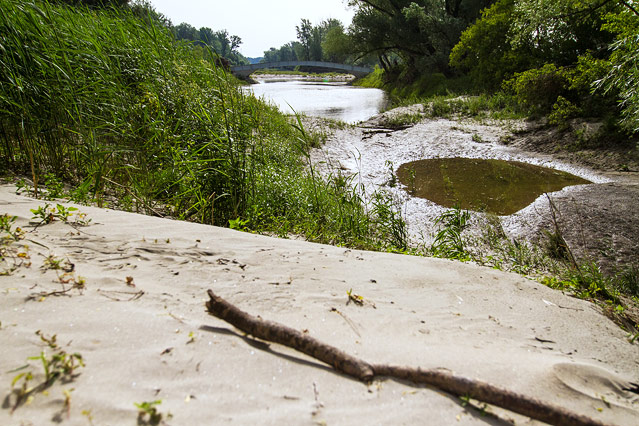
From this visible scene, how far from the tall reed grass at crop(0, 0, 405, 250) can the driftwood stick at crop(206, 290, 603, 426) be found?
2.12m

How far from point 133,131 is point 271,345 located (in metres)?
3.72

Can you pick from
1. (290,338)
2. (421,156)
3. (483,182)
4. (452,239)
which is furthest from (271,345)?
(421,156)

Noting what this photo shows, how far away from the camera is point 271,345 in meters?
1.59

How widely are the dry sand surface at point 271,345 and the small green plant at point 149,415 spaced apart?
3 cm

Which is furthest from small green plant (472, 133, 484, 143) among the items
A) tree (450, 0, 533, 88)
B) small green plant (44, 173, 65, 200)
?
small green plant (44, 173, 65, 200)

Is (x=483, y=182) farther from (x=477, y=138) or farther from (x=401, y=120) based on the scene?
(x=401, y=120)

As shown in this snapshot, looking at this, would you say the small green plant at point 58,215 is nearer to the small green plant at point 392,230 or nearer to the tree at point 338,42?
the small green plant at point 392,230

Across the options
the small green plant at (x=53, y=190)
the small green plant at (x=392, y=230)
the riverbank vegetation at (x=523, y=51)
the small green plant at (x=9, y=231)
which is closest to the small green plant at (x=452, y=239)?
the small green plant at (x=392, y=230)

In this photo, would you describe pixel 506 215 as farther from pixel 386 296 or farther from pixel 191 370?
pixel 191 370

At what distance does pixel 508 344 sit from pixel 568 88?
11.5 m

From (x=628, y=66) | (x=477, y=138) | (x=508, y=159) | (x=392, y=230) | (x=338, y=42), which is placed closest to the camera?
(x=392, y=230)

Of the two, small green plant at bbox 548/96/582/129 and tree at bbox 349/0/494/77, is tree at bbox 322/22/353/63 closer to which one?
tree at bbox 349/0/494/77

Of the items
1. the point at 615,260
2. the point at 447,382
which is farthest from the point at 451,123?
the point at 447,382

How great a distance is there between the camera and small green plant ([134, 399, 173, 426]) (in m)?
1.12
